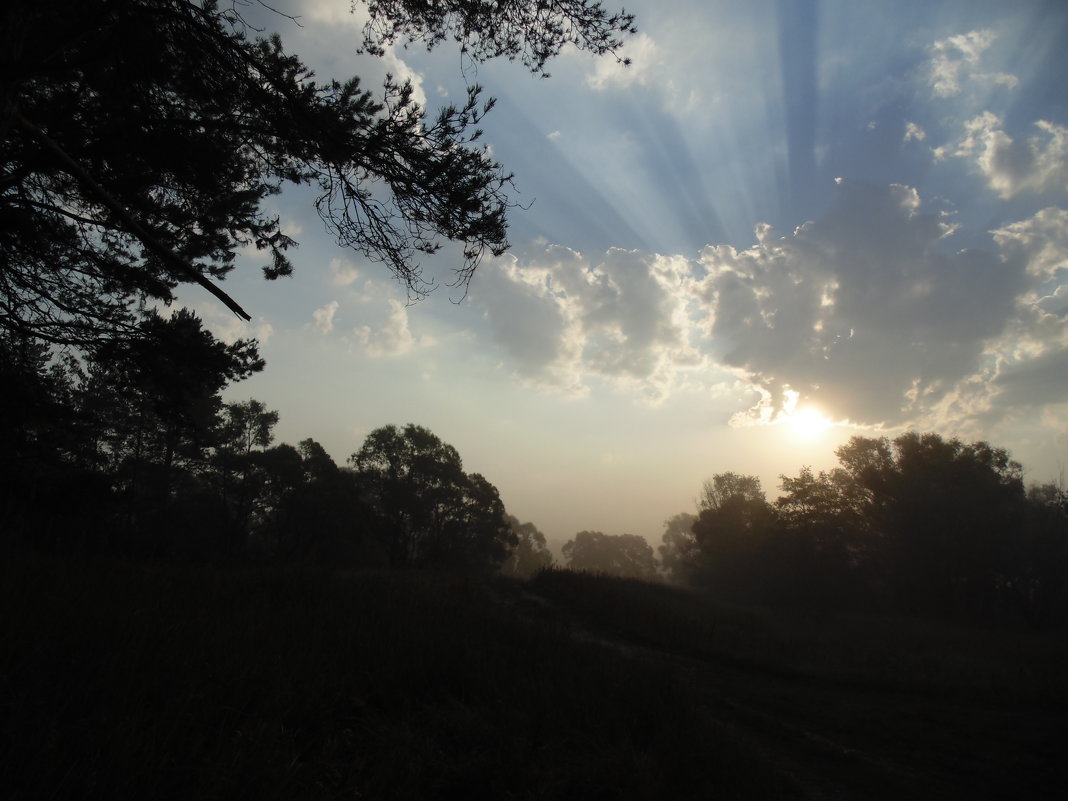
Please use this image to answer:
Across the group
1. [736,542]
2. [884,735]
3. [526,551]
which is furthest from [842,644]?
[526,551]

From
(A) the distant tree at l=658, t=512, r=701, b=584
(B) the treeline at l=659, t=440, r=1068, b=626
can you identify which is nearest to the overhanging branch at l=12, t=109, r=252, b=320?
(B) the treeline at l=659, t=440, r=1068, b=626

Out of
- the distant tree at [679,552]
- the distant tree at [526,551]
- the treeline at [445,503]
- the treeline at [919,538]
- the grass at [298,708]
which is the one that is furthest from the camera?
the distant tree at [526,551]

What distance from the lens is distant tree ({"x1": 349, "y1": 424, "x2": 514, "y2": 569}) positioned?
143 feet

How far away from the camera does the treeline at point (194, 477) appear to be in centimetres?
751

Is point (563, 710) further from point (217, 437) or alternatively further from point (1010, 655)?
point (217, 437)

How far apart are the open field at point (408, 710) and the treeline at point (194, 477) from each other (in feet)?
9.48

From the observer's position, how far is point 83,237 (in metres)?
6.94

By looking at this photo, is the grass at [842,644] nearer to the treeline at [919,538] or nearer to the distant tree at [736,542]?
the treeline at [919,538]

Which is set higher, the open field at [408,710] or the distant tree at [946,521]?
the distant tree at [946,521]

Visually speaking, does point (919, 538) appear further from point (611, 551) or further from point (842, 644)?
point (611, 551)

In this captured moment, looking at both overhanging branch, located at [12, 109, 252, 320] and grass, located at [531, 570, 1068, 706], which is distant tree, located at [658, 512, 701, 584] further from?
overhanging branch, located at [12, 109, 252, 320]

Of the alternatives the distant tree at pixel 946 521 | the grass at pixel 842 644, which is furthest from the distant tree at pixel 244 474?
the distant tree at pixel 946 521

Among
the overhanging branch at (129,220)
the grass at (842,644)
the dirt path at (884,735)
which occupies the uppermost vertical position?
the overhanging branch at (129,220)

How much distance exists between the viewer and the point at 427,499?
4528cm
